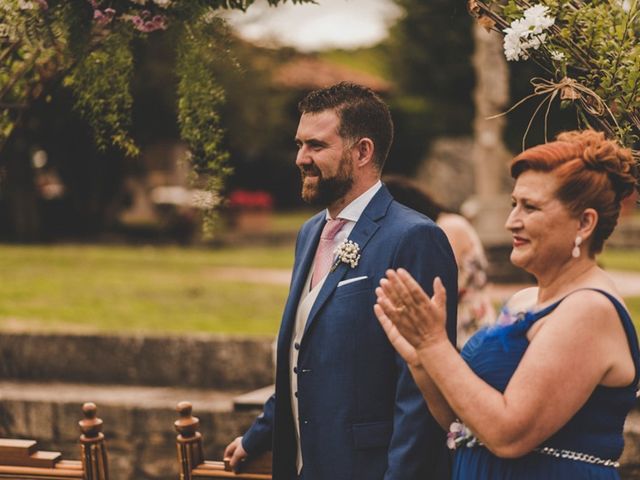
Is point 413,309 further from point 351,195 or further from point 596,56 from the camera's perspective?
point 596,56

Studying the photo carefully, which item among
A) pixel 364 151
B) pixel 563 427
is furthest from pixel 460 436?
pixel 364 151

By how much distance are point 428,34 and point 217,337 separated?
2021 centimetres

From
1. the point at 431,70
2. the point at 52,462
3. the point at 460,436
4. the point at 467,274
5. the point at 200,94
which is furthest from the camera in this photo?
the point at 431,70

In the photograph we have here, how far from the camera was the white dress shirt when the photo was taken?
10.7ft

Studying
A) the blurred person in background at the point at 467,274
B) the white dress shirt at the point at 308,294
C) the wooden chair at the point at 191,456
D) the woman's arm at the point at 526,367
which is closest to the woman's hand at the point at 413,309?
the woman's arm at the point at 526,367

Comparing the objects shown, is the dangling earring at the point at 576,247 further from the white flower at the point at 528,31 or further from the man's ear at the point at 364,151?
the man's ear at the point at 364,151

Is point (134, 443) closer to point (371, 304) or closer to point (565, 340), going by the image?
point (371, 304)

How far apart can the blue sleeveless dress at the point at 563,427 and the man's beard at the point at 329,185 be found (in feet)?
2.72

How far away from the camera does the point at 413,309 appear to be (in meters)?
2.46

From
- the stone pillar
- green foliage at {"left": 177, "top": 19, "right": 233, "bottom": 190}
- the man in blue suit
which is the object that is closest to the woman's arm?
the man in blue suit

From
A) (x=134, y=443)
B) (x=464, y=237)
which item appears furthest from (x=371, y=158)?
(x=134, y=443)

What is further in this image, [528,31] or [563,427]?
[528,31]

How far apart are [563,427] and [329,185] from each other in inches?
44.4

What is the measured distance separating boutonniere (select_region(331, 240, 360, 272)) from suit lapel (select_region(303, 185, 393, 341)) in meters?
0.01
